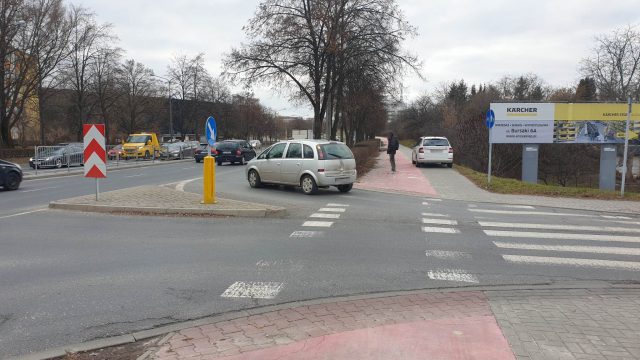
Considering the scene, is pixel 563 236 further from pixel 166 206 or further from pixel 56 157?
Result: pixel 56 157

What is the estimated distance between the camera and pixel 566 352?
12.8ft

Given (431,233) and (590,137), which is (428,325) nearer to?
(431,233)

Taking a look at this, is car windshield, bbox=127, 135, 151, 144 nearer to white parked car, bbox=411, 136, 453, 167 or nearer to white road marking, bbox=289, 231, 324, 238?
white parked car, bbox=411, 136, 453, 167

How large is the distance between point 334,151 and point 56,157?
67.4 ft

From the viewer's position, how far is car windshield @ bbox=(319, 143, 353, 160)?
14.8 m

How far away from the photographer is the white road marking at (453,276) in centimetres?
625

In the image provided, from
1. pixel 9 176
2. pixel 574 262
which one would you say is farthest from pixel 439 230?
pixel 9 176

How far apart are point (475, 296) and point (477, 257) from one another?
203 centimetres

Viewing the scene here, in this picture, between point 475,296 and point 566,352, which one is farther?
point 475,296

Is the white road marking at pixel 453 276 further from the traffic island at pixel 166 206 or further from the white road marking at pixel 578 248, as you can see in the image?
the traffic island at pixel 166 206

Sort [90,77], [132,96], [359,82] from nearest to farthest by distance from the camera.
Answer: [359,82]
[90,77]
[132,96]

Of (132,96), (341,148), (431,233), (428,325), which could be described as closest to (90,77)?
(132,96)

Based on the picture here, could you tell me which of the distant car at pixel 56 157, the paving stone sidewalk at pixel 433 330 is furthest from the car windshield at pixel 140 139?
the paving stone sidewalk at pixel 433 330

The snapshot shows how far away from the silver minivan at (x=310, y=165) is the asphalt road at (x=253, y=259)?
9.22 feet
